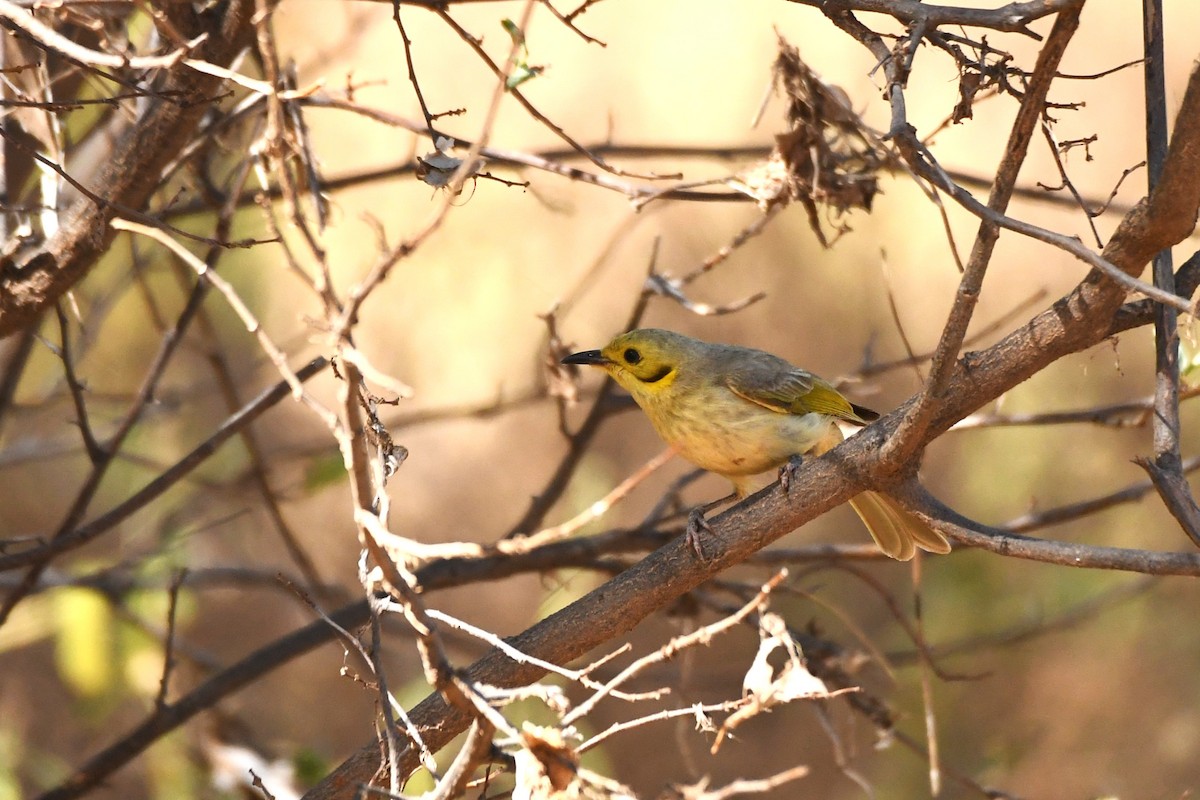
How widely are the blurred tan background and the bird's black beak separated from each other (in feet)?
8.25

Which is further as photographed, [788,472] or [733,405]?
[733,405]

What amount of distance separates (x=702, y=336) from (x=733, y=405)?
10.7 ft

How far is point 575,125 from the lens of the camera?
22.9 ft

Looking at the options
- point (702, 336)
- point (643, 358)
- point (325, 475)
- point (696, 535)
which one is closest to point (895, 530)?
point (643, 358)

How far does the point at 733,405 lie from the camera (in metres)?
3.55

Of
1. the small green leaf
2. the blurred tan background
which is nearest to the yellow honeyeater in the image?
the small green leaf

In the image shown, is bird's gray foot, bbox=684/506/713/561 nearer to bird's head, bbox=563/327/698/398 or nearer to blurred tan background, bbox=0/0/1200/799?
bird's head, bbox=563/327/698/398

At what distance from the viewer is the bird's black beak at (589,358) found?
143 inches

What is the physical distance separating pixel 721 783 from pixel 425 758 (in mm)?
5097

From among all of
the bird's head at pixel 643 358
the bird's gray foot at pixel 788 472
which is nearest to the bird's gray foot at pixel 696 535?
the bird's gray foot at pixel 788 472

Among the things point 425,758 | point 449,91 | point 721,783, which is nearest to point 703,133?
point 449,91

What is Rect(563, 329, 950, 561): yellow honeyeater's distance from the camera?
3.46m

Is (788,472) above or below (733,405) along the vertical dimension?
below

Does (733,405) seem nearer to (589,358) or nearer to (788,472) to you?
(589,358)
